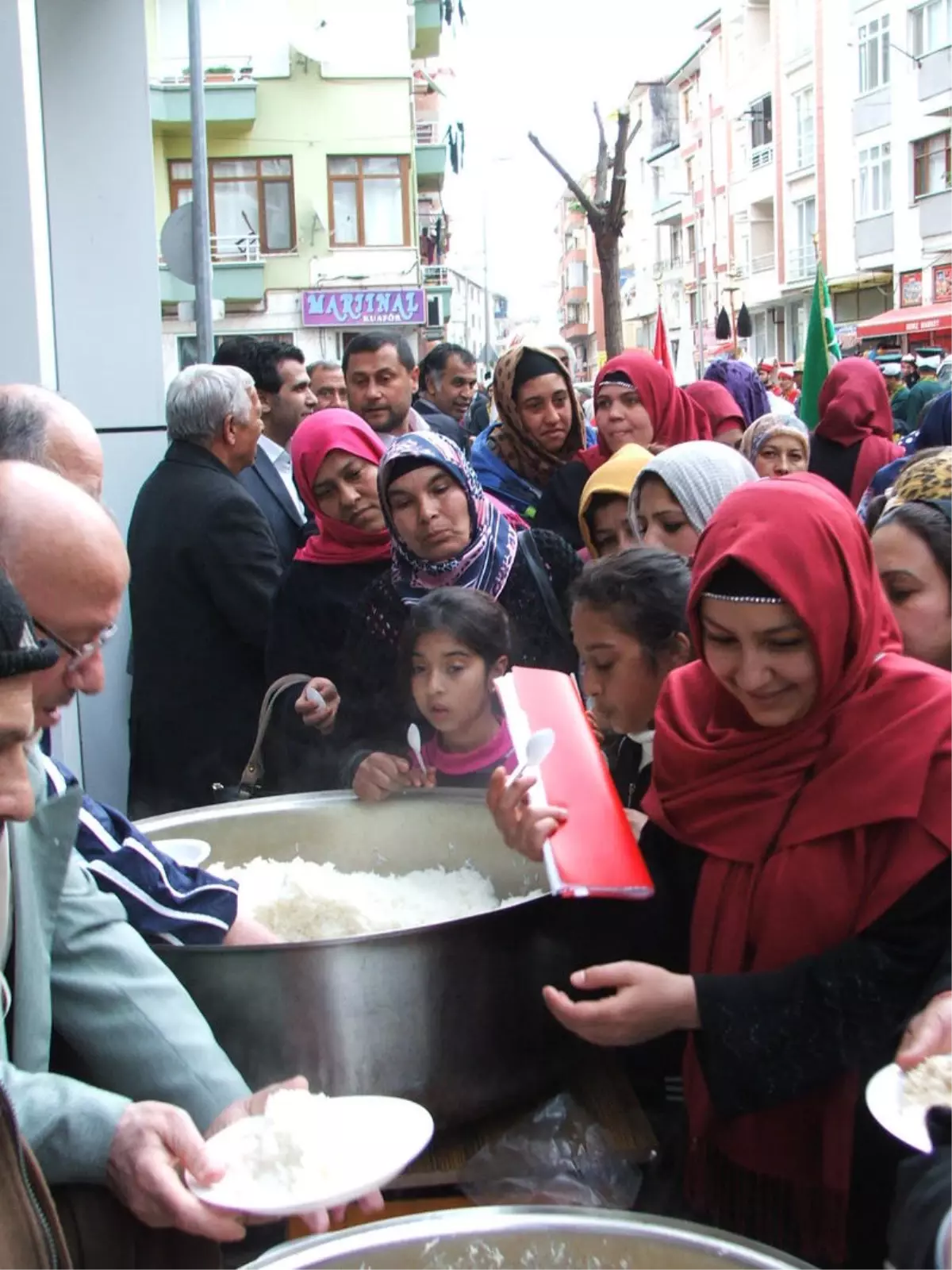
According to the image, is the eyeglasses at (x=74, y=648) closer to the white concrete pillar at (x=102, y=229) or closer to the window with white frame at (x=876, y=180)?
the white concrete pillar at (x=102, y=229)

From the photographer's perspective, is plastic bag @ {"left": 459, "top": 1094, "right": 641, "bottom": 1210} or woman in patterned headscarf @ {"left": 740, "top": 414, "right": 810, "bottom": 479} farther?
woman in patterned headscarf @ {"left": 740, "top": 414, "right": 810, "bottom": 479}

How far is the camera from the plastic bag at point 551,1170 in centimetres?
166

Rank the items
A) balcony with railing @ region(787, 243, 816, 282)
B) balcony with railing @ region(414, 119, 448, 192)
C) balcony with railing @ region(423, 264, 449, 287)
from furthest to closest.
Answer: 1. balcony with railing @ region(787, 243, 816, 282)
2. balcony with railing @ region(423, 264, 449, 287)
3. balcony with railing @ region(414, 119, 448, 192)

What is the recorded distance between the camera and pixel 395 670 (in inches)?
108

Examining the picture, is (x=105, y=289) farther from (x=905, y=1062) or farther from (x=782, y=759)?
(x=905, y=1062)

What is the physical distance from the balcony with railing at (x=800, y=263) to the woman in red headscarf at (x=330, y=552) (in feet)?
120

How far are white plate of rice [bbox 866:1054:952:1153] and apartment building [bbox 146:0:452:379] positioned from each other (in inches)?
916

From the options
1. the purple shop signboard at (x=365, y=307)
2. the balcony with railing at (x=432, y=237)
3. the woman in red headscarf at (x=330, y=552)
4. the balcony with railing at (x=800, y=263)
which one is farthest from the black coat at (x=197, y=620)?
the balcony with railing at (x=800, y=263)

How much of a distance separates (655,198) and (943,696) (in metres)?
58.3

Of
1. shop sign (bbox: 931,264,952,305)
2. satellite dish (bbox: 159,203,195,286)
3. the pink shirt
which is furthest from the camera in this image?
shop sign (bbox: 931,264,952,305)

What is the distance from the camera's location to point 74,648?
5.22 feet

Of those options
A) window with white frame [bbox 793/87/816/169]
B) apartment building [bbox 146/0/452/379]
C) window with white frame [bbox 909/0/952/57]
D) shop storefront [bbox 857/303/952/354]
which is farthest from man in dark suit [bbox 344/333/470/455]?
window with white frame [bbox 793/87/816/169]

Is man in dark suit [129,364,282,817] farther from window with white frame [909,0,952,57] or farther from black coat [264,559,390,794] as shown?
window with white frame [909,0,952,57]

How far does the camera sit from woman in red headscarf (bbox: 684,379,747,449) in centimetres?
521
